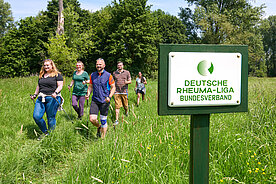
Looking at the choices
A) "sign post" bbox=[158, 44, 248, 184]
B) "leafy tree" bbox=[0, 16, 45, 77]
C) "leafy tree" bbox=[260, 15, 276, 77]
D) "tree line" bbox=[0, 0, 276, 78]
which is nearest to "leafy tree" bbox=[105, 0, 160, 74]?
"tree line" bbox=[0, 0, 276, 78]

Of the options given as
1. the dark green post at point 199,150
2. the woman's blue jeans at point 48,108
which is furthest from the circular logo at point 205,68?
the woman's blue jeans at point 48,108

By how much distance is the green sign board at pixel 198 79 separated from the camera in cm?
146

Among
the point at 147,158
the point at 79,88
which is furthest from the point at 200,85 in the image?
the point at 79,88

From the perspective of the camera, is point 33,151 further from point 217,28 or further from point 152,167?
point 217,28

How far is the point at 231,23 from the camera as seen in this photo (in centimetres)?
2830

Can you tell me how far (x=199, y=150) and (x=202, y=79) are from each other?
1.66ft

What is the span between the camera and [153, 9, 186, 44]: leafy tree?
38250 mm

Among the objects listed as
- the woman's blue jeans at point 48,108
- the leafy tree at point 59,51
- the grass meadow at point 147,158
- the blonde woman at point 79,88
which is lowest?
the grass meadow at point 147,158

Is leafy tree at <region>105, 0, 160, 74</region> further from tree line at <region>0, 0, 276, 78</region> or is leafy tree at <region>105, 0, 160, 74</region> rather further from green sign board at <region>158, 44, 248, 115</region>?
green sign board at <region>158, 44, 248, 115</region>

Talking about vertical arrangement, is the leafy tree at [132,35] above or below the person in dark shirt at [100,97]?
above

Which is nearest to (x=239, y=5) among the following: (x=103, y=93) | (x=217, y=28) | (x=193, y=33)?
(x=217, y=28)

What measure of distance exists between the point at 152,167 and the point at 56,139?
2036mm

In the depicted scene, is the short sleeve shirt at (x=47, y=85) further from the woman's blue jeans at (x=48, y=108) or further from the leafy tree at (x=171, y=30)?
the leafy tree at (x=171, y=30)

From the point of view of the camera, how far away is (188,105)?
4.84 feet
